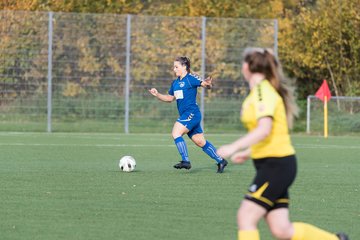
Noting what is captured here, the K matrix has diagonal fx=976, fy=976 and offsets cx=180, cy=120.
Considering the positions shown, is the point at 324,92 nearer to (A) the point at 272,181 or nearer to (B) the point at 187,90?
(B) the point at 187,90

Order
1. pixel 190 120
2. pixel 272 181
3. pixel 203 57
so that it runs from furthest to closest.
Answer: pixel 203 57, pixel 190 120, pixel 272 181

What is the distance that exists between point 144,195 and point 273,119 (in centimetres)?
521

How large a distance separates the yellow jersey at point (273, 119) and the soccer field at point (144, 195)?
79.0 inches

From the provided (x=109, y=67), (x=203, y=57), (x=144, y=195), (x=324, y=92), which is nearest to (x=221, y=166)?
(x=144, y=195)

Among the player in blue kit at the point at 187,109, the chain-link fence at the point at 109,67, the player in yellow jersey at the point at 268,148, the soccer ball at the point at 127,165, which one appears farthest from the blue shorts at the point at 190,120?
the chain-link fence at the point at 109,67

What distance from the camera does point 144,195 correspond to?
39.1 feet

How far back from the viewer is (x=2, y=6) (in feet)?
104

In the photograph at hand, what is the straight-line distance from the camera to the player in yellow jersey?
687cm

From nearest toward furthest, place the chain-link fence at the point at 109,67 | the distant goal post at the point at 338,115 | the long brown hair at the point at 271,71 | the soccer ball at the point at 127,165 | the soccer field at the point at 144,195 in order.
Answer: the long brown hair at the point at 271,71, the soccer field at the point at 144,195, the soccer ball at the point at 127,165, the chain-link fence at the point at 109,67, the distant goal post at the point at 338,115

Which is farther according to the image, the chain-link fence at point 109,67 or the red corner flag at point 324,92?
the chain-link fence at point 109,67

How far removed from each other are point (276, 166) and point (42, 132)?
2180 cm

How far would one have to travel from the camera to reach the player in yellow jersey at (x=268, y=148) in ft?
22.5

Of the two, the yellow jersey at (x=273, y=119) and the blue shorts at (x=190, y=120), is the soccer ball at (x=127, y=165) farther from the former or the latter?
the yellow jersey at (x=273, y=119)

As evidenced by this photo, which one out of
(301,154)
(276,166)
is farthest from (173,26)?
(276,166)
